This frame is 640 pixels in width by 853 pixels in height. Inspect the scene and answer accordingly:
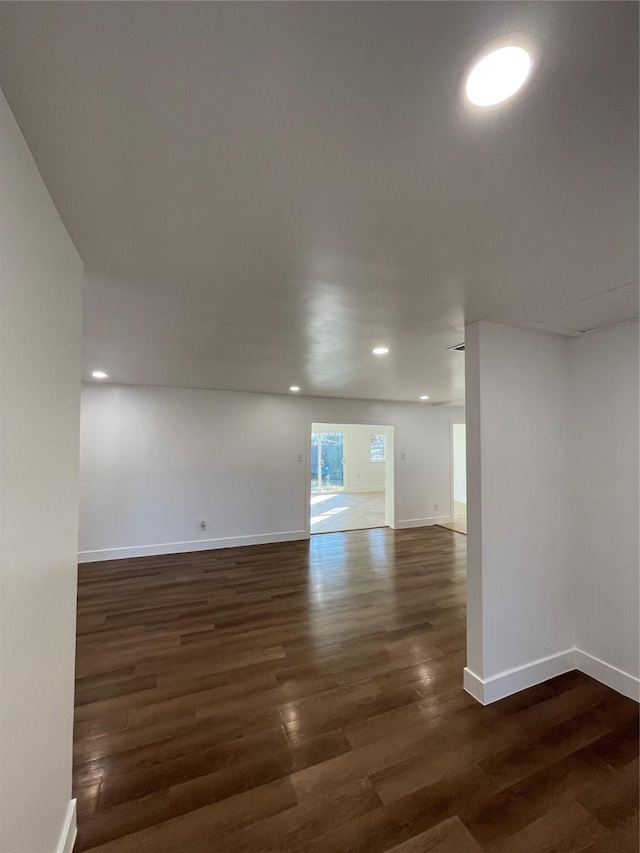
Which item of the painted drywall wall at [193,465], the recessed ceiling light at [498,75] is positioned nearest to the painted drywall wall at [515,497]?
the recessed ceiling light at [498,75]

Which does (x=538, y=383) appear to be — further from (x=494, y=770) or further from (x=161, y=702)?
(x=161, y=702)

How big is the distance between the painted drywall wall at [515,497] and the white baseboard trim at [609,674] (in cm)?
13

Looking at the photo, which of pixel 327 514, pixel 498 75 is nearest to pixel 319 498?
pixel 327 514

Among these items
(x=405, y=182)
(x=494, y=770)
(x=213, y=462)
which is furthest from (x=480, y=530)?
(x=213, y=462)

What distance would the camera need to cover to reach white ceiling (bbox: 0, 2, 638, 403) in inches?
24.5

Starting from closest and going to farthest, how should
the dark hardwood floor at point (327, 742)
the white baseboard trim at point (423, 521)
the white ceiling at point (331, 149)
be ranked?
the white ceiling at point (331, 149), the dark hardwood floor at point (327, 742), the white baseboard trim at point (423, 521)

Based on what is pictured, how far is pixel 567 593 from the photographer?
2.40 meters

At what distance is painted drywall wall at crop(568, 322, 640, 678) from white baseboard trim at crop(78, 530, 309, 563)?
4009 millimetres

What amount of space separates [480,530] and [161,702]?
2.25 meters

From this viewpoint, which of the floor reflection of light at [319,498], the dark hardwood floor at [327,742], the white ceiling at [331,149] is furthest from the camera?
the floor reflection of light at [319,498]

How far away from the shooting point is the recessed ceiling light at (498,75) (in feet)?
2.17

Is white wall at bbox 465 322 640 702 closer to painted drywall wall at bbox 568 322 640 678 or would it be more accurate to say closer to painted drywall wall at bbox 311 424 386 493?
painted drywall wall at bbox 568 322 640 678

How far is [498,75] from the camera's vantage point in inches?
27.5

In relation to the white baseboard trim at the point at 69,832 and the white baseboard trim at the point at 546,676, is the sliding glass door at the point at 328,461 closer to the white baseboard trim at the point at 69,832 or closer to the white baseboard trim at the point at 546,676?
the white baseboard trim at the point at 546,676
